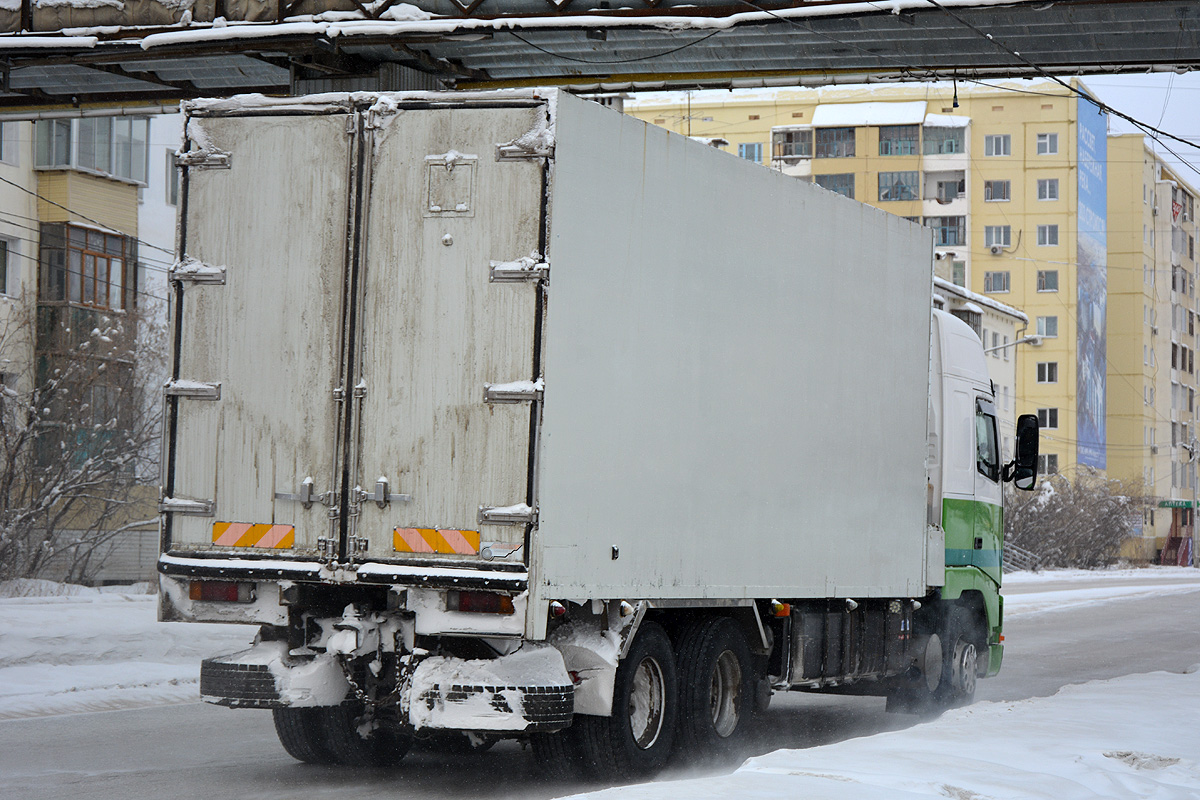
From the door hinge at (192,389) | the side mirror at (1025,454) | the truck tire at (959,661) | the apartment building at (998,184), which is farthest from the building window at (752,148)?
the door hinge at (192,389)

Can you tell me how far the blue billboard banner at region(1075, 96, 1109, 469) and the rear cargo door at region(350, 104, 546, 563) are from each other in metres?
82.4

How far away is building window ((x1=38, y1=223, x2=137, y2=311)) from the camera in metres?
32.7

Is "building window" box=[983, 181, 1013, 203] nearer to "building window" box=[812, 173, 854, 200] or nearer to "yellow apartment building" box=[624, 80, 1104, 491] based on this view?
"yellow apartment building" box=[624, 80, 1104, 491]

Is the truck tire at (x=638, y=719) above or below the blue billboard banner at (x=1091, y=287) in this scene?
below

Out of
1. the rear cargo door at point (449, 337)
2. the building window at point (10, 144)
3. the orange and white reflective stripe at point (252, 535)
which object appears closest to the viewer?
the rear cargo door at point (449, 337)

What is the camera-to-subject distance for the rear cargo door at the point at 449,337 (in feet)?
25.1

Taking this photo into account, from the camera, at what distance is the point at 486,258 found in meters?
7.81

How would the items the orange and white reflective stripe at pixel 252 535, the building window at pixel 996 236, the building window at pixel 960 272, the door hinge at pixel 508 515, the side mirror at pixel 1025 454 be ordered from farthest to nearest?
1. the building window at pixel 996 236
2. the building window at pixel 960 272
3. the side mirror at pixel 1025 454
4. the orange and white reflective stripe at pixel 252 535
5. the door hinge at pixel 508 515

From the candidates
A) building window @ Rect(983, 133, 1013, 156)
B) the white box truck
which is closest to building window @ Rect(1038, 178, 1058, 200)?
building window @ Rect(983, 133, 1013, 156)

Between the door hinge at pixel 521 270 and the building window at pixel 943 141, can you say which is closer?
the door hinge at pixel 521 270

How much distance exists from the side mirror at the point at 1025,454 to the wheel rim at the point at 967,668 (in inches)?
58.6

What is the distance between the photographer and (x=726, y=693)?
31.1 feet

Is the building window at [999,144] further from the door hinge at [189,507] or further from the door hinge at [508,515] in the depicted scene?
the door hinge at [508,515]

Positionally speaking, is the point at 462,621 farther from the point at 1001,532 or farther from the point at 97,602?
the point at 97,602
